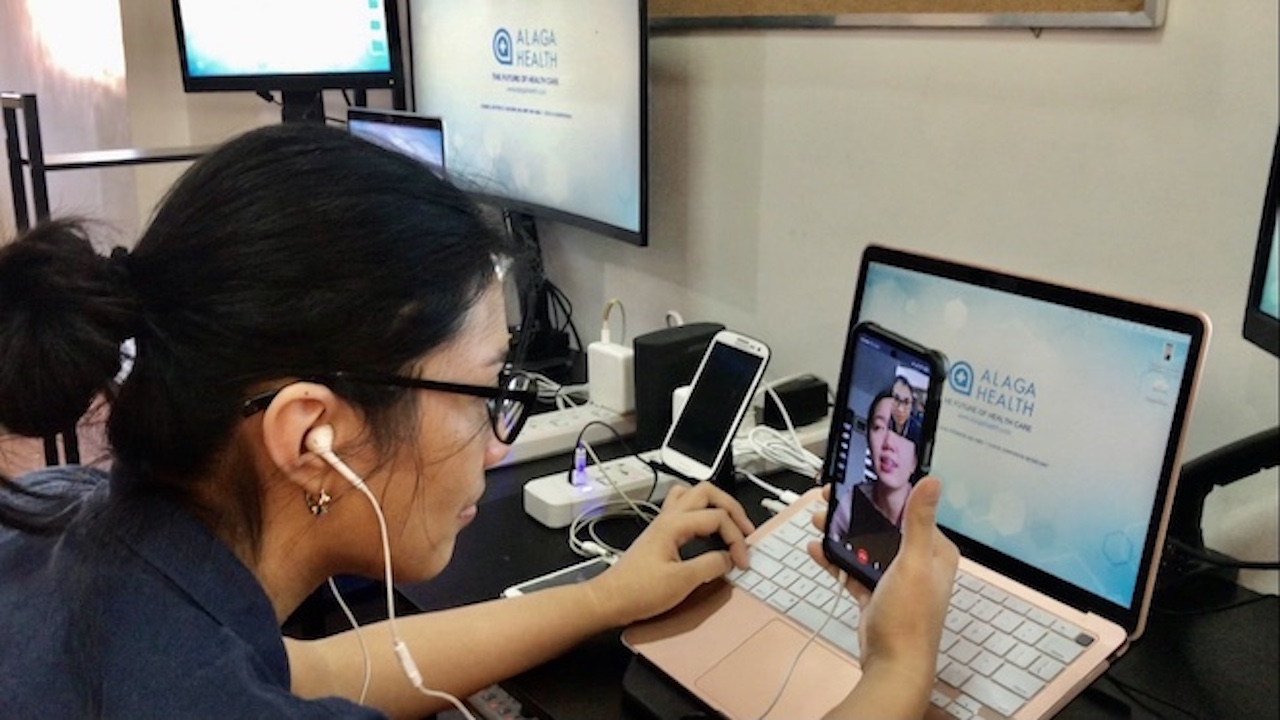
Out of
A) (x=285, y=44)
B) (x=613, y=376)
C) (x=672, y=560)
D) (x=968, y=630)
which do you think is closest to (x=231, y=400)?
(x=672, y=560)

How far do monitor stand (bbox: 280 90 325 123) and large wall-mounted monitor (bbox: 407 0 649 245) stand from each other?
197mm

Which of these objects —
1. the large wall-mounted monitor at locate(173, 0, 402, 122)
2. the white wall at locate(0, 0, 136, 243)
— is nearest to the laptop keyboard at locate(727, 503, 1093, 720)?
the large wall-mounted monitor at locate(173, 0, 402, 122)

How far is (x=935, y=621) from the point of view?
2.61 ft

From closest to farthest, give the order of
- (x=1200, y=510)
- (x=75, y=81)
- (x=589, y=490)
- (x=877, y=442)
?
(x=877, y=442) → (x=1200, y=510) → (x=589, y=490) → (x=75, y=81)

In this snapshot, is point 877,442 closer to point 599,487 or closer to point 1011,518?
point 1011,518

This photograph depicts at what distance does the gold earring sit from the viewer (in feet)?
2.46

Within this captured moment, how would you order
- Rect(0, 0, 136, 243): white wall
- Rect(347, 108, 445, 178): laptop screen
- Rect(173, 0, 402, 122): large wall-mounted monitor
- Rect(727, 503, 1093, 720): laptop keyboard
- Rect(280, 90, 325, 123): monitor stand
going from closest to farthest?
Rect(727, 503, 1093, 720): laptop keyboard → Rect(347, 108, 445, 178): laptop screen → Rect(173, 0, 402, 122): large wall-mounted monitor → Rect(280, 90, 325, 123): monitor stand → Rect(0, 0, 136, 243): white wall

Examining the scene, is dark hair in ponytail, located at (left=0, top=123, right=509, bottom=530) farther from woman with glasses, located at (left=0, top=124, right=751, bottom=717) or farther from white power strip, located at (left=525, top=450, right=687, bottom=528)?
white power strip, located at (left=525, top=450, right=687, bottom=528)

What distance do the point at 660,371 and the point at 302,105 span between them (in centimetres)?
118

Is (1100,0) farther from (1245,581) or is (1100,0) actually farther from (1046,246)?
(1245,581)

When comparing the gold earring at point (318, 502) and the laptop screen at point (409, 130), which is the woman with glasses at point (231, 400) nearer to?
the gold earring at point (318, 502)

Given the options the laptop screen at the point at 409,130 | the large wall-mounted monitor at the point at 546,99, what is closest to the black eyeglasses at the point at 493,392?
the large wall-mounted monitor at the point at 546,99

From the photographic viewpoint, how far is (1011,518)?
101 centimetres

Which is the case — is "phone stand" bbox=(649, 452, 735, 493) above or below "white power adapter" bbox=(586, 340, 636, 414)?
below
